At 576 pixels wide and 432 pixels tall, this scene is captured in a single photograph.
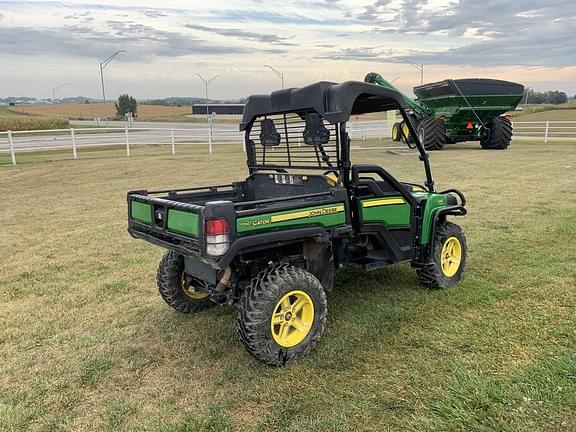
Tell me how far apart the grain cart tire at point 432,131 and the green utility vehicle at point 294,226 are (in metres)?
14.0

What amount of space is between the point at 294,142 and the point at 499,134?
1681 cm

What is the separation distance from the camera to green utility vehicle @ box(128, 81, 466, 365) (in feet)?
11.0

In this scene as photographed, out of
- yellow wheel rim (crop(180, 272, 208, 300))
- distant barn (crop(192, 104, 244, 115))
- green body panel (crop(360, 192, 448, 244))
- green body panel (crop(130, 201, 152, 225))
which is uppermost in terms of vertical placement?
distant barn (crop(192, 104, 244, 115))

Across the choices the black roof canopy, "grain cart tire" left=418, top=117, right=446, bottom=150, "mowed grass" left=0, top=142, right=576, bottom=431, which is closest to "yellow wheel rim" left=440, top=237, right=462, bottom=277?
"mowed grass" left=0, top=142, right=576, bottom=431

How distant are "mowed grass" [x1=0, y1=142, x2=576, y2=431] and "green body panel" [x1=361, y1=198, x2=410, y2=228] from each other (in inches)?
29.2

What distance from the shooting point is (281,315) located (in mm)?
3523

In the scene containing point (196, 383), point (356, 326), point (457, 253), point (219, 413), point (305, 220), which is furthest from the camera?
point (457, 253)

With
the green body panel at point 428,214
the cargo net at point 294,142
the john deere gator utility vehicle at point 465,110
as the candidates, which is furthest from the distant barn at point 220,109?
the green body panel at point 428,214

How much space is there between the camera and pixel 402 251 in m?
4.44

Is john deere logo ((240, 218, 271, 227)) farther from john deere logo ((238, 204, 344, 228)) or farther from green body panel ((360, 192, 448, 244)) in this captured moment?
green body panel ((360, 192, 448, 244))

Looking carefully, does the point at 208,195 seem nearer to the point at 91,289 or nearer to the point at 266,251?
the point at 266,251

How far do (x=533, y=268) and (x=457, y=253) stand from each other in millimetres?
983

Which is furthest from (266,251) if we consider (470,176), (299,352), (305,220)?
(470,176)

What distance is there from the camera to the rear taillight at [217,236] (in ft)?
10.3
